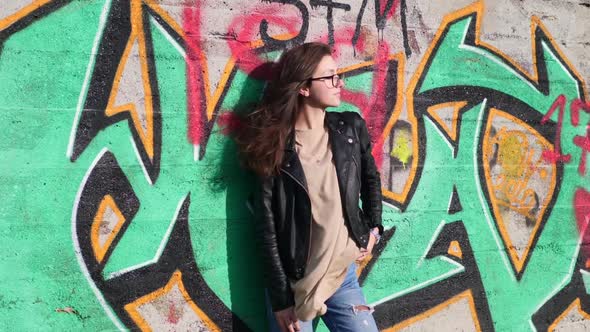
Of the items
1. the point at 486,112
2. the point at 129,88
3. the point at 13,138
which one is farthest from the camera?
the point at 486,112

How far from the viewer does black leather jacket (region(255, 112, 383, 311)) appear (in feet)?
9.26

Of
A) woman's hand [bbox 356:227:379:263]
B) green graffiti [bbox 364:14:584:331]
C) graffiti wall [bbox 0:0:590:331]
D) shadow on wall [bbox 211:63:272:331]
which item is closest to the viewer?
graffiti wall [bbox 0:0:590:331]

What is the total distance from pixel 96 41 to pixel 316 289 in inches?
58.7

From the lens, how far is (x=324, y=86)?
2.87 metres

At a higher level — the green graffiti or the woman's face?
the woman's face

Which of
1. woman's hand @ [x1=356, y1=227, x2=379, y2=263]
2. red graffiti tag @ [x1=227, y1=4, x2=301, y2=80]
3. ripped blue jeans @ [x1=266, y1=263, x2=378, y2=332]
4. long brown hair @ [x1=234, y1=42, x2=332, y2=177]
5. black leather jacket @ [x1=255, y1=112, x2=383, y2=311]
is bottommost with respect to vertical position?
ripped blue jeans @ [x1=266, y1=263, x2=378, y2=332]

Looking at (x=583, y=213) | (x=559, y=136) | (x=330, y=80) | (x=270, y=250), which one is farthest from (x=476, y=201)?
(x=270, y=250)

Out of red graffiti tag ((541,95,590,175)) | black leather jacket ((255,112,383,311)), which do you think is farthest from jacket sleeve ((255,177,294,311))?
red graffiti tag ((541,95,590,175))

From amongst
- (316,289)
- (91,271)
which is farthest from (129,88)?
(316,289)

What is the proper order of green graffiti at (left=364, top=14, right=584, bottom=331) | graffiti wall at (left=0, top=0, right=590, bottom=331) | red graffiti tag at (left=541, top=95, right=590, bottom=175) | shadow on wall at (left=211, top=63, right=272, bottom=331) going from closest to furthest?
graffiti wall at (left=0, top=0, right=590, bottom=331) → shadow on wall at (left=211, top=63, right=272, bottom=331) → green graffiti at (left=364, top=14, right=584, bottom=331) → red graffiti tag at (left=541, top=95, right=590, bottom=175)

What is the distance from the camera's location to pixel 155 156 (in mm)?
2977

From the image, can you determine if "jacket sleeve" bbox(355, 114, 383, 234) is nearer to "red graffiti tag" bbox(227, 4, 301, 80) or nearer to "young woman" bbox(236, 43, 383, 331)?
"young woman" bbox(236, 43, 383, 331)

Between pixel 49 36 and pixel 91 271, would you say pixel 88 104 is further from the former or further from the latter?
pixel 91 271

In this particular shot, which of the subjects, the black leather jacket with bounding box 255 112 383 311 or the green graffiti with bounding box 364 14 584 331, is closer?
the black leather jacket with bounding box 255 112 383 311
